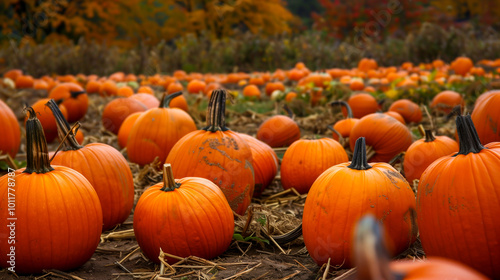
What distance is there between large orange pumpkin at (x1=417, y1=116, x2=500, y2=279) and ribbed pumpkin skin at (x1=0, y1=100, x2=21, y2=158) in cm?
340

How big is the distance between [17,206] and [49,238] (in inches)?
8.2

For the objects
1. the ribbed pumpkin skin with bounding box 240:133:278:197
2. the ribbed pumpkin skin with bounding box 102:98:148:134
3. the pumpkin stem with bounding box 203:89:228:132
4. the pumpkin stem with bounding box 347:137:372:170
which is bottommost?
the ribbed pumpkin skin with bounding box 240:133:278:197

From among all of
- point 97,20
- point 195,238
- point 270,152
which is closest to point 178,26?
point 97,20

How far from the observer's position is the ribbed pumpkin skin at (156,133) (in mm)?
4176

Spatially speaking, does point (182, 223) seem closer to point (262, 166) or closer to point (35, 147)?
point (35, 147)

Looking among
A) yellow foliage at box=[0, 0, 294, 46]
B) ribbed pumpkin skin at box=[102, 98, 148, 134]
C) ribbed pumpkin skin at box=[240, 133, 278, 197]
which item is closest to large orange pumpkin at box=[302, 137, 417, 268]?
ribbed pumpkin skin at box=[240, 133, 278, 197]

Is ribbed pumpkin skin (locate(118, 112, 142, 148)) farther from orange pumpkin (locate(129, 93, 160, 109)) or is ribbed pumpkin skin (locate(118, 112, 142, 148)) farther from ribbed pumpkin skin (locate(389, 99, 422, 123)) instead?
ribbed pumpkin skin (locate(389, 99, 422, 123))

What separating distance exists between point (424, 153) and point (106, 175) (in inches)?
82.5

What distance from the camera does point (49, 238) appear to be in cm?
225

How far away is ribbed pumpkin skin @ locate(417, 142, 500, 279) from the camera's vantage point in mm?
1860

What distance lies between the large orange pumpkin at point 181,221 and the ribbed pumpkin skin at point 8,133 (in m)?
2.13

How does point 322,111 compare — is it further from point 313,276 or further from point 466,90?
point 313,276

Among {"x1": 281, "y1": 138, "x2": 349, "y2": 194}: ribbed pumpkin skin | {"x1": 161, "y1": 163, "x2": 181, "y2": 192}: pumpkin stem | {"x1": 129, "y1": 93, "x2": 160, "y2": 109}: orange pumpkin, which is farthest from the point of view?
{"x1": 129, "y1": 93, "x2": 160, "y2": 109}: orange pumpkin

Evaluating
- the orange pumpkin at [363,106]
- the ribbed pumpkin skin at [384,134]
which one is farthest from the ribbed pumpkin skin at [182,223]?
the orange pumpkin at [363,106]
